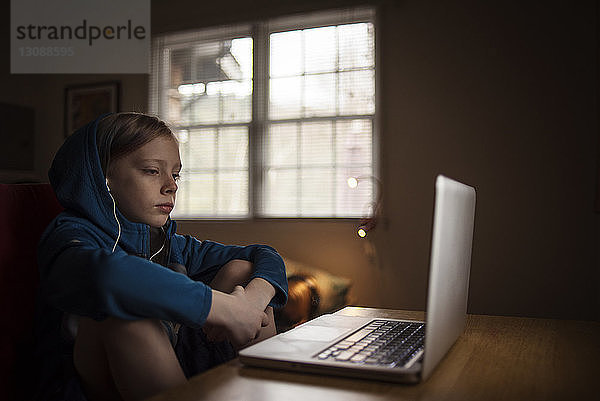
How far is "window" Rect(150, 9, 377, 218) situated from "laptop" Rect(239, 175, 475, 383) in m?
2.89

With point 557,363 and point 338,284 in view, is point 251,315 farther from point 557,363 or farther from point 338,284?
point 338,284

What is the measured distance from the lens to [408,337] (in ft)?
3.13

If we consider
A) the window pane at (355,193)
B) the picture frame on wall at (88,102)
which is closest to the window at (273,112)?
the window pane at (355,193)

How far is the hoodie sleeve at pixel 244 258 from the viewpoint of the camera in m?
1.23

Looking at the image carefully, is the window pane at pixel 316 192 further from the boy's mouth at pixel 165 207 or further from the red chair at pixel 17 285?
the red chair at pixel 17 285

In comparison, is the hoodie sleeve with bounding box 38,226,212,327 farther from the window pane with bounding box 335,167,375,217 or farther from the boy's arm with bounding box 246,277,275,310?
the window pane with bounding box 335,167,375,217

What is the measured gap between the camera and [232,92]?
4.30m

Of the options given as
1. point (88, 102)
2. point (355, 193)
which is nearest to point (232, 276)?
point (355, 193)

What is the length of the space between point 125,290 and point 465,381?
509mm

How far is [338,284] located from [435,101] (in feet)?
4.69

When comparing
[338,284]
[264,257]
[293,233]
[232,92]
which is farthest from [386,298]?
[264,257]

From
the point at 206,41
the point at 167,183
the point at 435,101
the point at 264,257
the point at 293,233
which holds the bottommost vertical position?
the point at 293,233

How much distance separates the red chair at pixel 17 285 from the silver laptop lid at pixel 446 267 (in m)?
0.90

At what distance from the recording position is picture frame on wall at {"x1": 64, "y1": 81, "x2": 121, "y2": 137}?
4.64 m
